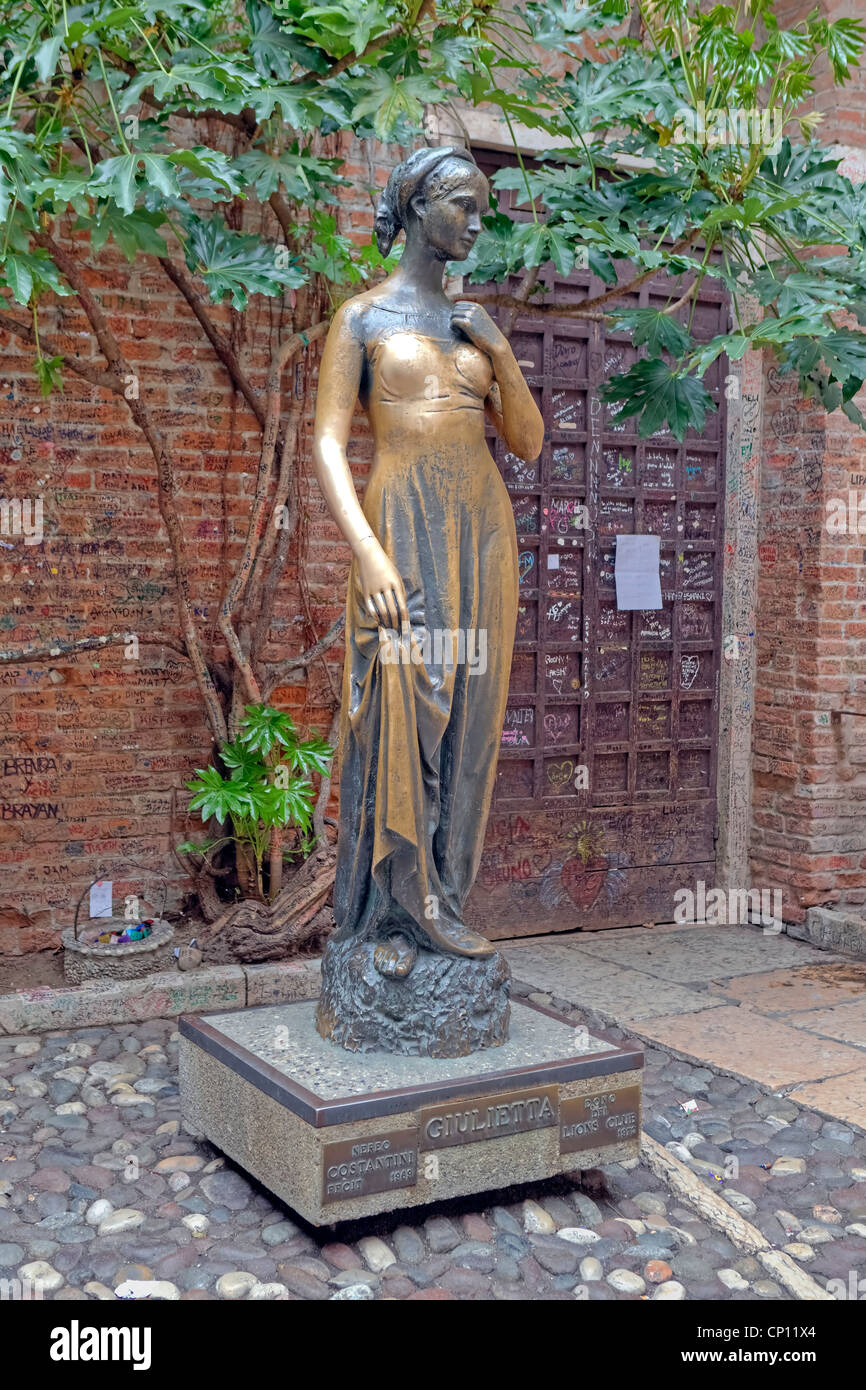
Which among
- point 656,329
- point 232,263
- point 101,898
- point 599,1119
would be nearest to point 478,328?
point 232,263

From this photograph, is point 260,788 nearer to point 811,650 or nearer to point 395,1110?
point 395,1110

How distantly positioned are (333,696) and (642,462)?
74.3 inches

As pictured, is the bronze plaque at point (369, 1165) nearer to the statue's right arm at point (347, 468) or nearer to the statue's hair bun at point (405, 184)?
the statue's right arm at point (347, 468)

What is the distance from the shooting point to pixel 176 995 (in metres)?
4.92

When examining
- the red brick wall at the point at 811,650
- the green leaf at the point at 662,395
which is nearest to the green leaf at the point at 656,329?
the green leaf at the point at 662,395

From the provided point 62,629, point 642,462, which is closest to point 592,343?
point 642,462

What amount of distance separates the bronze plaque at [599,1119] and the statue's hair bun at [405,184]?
226cm

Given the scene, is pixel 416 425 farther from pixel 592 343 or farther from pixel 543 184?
pixel 592 343

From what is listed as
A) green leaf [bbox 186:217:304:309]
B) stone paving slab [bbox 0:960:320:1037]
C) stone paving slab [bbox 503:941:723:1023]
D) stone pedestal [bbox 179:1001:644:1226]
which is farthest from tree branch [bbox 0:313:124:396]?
stone paving slab [bbox 503:941:723:1023]

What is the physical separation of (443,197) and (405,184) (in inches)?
4.9

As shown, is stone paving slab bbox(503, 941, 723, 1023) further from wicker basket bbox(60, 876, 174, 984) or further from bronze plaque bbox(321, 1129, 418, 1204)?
bronze plaque bbox(321, 1129, 418, 1204)

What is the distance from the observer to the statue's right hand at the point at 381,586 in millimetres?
3332

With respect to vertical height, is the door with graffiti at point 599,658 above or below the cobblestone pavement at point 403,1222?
above

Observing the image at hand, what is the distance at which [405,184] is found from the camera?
344 centimetres
